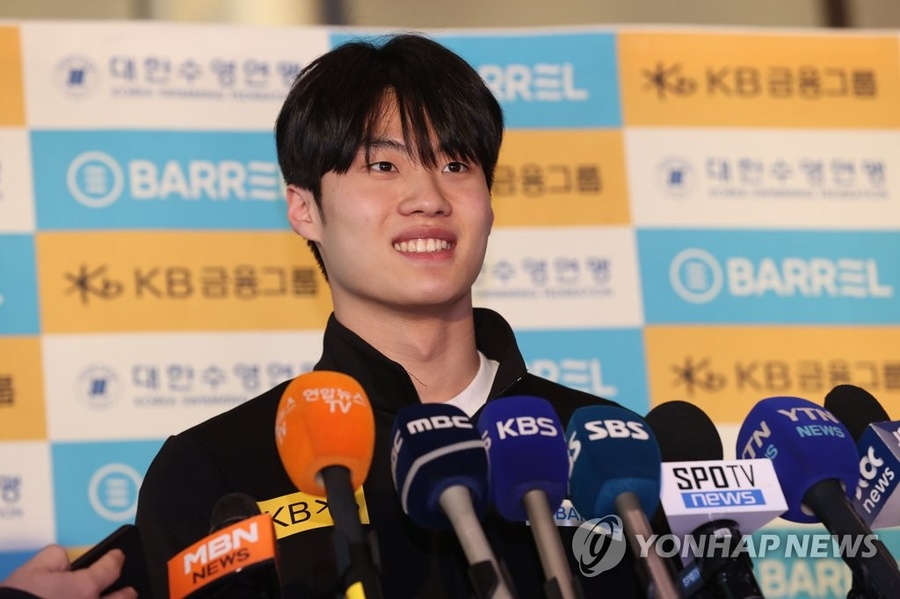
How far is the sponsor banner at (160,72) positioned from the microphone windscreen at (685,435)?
191cm

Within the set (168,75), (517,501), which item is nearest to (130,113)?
(168,75)

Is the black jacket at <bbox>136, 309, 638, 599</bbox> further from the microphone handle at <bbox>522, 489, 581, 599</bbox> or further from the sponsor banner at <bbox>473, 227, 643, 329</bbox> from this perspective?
the sponsor banner at <bbox>473, 227, 643, 329</bbox>

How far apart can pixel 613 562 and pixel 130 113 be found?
6.22 feet

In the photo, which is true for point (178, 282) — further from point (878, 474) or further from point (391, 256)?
point (878, 474)

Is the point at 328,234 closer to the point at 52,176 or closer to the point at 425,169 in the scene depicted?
the point at 425,169

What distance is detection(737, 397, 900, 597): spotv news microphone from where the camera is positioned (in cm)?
147

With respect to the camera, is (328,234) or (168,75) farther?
(168,75)

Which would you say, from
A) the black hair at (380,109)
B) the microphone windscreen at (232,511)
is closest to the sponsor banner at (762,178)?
the black hair at (380,109)

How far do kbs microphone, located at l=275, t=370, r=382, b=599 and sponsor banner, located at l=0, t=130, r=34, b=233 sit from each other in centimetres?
191

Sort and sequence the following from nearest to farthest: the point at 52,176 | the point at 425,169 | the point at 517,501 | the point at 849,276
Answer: the point at 517,501 → the point at 425,169 → the point at 52,176 → the point at 849,276

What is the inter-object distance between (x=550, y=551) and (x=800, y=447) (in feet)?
1.22

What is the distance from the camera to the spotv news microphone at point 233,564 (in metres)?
1.39

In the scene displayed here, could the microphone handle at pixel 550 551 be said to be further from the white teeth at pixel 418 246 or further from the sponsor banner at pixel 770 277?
the sponsor banner at pixel 770 277

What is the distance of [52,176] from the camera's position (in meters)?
3.33
